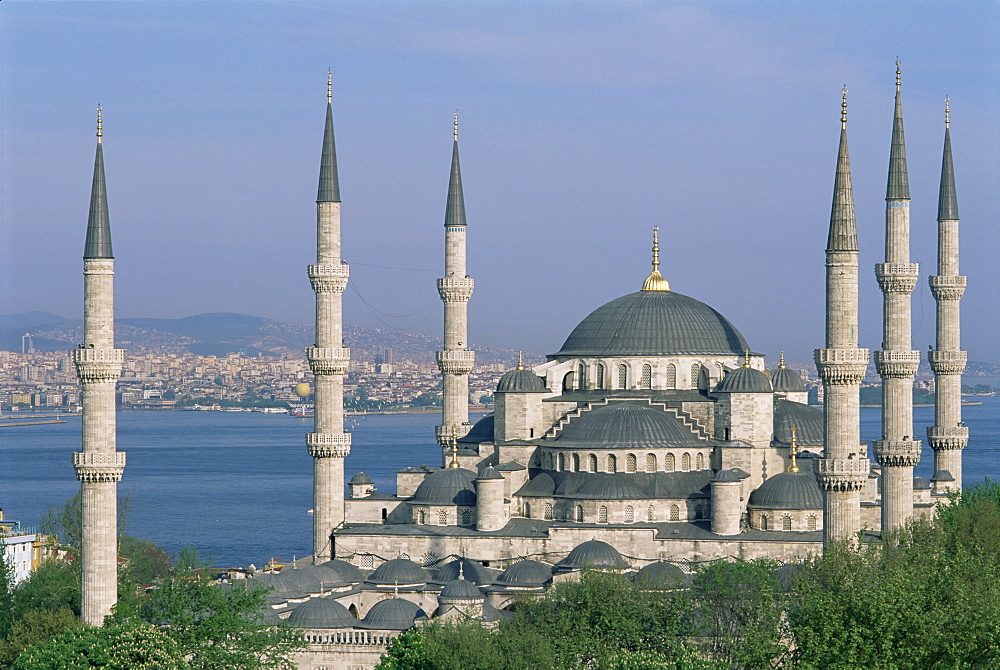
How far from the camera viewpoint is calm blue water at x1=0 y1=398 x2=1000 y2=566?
72950mm

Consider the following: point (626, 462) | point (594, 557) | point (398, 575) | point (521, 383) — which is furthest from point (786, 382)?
point (398, 575)

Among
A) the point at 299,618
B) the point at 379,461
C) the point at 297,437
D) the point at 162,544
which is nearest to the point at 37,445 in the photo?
the point at 297,437

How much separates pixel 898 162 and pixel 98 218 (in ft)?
55.1

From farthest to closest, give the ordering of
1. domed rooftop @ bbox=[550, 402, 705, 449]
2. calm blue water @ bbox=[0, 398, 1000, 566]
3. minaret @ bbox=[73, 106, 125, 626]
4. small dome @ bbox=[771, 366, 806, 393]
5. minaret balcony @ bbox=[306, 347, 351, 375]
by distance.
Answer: calm blue water @ bbox=[0, 398, 1000, 566] → small dome @ bbox=[771, 366, 806, 393] → minaret balcony @ bbox=[306, 347, 351, 375] → domed rooftop @ bbox=[550, 402, 705, 449] → minaret @ bbox=[73, 106, 125, 626]

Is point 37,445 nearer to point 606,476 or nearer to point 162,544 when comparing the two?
point 162,544

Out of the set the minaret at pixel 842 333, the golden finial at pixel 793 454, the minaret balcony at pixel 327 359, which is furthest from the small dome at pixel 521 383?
the minaret at pixel 842 333

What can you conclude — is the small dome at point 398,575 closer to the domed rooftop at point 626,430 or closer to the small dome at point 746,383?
the domed rooftop at point 626,430

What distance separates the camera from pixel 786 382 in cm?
4703

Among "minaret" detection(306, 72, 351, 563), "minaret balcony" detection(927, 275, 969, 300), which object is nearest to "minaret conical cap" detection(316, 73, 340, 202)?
"minaret" detection(306, 72, 351, 563)

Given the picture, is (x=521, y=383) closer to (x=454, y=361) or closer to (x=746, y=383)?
(x=454, y=361)

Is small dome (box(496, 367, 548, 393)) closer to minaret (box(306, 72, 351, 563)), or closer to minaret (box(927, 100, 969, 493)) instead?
minaret (box(306, 72, 351, 563))

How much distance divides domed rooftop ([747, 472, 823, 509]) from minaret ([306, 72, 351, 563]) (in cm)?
959

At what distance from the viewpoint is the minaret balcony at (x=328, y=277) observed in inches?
1635

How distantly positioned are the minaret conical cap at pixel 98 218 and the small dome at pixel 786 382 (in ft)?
64.6
